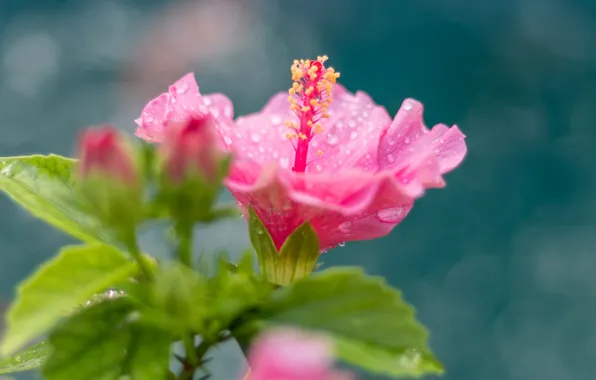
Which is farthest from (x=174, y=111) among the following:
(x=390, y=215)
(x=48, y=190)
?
(x=390, y=215)

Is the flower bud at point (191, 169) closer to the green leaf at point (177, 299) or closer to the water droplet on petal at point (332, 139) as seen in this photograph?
the green leaf at point (177, 299)

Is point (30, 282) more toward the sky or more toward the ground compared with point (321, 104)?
more toward the ground

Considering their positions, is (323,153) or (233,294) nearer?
(233,294)

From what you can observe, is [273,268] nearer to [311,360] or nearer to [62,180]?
[62,180]

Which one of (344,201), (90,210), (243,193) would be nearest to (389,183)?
(344,201)

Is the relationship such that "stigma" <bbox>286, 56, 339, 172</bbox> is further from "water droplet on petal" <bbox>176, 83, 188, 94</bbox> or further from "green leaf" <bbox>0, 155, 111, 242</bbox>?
"green leaf" <bbox>0, 155, 111, 242</bbox>

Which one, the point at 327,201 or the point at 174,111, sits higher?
the point at 174,111

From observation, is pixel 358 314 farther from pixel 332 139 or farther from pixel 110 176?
pixel 332 139

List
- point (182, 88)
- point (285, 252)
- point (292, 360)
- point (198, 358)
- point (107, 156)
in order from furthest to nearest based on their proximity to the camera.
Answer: point (182, 88) → point (285, 252) → point (198, 358) → point (107, 156) → point (292, 360)
